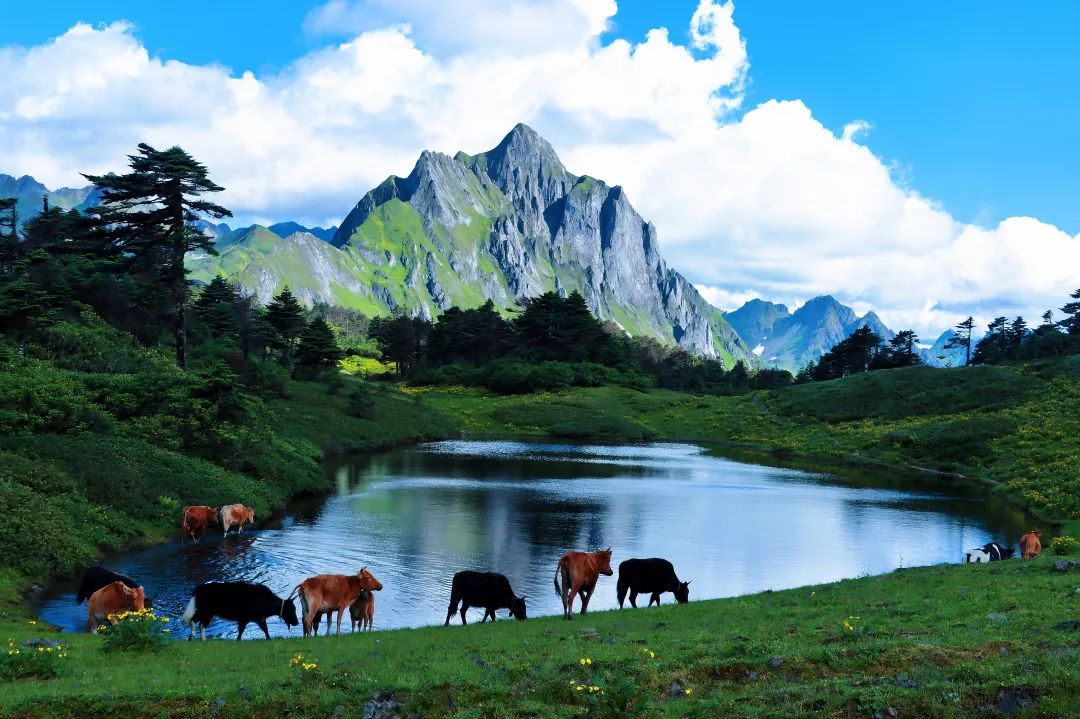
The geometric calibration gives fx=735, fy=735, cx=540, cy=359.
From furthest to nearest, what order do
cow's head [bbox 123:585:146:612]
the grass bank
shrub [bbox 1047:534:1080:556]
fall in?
1. the grass bank
2. shrub [bbox 1047:534:1080:556]
3. cow's head [bbox 123:585:146:612]

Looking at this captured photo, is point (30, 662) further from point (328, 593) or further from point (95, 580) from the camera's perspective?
point (95, 580)

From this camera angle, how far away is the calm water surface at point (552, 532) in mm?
28750

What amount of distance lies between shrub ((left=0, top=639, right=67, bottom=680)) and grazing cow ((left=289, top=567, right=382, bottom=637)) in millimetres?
6152

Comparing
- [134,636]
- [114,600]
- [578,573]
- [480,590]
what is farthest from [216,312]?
[134,636]

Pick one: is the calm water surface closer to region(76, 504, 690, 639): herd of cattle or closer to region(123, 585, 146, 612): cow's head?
region(76, 504, 690, 639): herd of cattle

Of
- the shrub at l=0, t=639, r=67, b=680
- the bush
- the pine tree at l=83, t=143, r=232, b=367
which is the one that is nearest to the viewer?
the shrub at l=0, t=639, r=67, b=680

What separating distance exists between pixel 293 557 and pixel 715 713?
971 inches

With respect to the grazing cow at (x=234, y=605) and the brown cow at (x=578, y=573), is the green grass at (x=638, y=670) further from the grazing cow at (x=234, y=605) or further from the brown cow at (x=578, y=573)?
the brown cow at (x=578, y=573)

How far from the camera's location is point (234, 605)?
66.7 ft

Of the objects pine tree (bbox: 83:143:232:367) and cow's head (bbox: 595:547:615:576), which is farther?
pine tree (bbox: 83:143:232:367)

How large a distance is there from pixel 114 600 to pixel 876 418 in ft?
340

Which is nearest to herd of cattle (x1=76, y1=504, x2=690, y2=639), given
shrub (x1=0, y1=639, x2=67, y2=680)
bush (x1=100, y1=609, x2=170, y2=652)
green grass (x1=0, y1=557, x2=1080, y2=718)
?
green grass (x1=0, y1=557, x2=1080, y2=718)

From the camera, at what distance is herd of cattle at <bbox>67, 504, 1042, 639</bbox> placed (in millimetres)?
20078

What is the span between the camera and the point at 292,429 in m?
65.4
